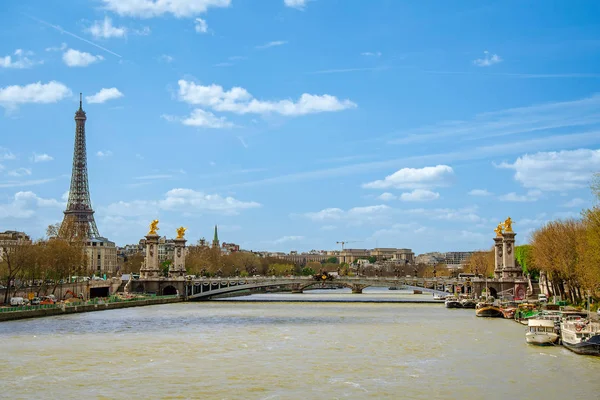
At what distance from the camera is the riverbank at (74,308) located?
59.2 meters

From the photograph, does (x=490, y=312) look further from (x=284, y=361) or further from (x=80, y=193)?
(x=80, y=193)

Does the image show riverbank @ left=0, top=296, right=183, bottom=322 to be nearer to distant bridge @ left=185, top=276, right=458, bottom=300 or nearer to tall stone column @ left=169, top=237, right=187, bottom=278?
distant bridge @ left=185, top=276, right=458, bottom=300

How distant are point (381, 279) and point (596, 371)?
6288cm

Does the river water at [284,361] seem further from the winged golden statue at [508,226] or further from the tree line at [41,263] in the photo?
the winged golden statue at [508,226]

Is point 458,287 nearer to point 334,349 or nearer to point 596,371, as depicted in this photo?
point 334,349

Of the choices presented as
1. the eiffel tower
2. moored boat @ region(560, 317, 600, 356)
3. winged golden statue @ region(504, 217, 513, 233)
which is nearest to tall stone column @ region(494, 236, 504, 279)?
winged golden statue @ region(504, 217, 513, 233)

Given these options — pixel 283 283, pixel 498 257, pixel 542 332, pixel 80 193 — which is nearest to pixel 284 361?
pixel 542 332

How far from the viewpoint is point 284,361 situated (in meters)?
38.9

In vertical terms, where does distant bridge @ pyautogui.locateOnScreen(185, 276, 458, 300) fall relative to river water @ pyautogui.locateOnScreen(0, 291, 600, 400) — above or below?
above

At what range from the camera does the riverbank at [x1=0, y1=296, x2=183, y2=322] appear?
59156mm

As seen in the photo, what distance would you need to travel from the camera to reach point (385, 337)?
1977 inches

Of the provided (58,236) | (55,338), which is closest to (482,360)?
(55,338)

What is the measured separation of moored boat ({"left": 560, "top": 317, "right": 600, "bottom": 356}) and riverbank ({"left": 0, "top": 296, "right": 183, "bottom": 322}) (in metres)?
37.0

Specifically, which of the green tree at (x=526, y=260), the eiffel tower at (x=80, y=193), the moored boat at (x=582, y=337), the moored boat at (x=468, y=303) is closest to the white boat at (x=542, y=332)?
the moored boat at (x=582, y=337)
